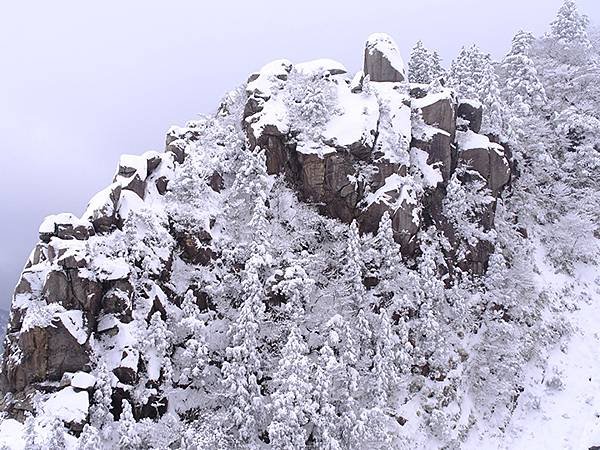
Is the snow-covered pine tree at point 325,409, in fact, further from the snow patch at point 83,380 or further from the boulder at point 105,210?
the boulder at point 105,210

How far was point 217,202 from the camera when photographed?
24.8 metres

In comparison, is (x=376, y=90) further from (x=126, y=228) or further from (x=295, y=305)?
(x=126, y=228)

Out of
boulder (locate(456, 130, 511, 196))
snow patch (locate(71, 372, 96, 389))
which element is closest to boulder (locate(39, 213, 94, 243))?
snow patch (locate(71, 372, 96, 389))

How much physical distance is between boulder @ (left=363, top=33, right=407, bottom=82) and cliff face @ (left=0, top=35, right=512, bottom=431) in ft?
0.29

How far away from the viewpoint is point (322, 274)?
2303 cm

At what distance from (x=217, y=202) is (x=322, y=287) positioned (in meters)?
7.19

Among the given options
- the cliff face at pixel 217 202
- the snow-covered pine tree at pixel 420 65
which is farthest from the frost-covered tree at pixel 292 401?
the snow-covered pine tree at pixel 420 65

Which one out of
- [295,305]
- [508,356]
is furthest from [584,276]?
[295,305]

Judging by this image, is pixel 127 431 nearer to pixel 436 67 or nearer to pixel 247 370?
pixel 247 370

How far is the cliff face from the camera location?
60.2 ft

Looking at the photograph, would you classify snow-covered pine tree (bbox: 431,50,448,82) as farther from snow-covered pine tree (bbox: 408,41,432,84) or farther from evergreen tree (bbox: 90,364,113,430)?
evergreen tree (bbox: 90,364,113,430)

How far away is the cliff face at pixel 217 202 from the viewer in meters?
18.4

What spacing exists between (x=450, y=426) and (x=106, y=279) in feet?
54.0

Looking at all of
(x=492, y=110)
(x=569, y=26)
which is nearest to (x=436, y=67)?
(x=492, y=110)
